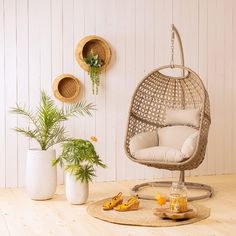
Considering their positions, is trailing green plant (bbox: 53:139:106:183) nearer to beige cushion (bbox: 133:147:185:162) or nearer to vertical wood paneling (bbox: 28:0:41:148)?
beige cushion (bbox: 133:147:185:162)

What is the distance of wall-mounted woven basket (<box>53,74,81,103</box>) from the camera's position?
469cm

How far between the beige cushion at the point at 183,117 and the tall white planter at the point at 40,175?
1224 millimetres

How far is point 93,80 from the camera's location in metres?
4.80

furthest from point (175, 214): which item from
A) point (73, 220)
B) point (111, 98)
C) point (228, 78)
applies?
point (228, 78)

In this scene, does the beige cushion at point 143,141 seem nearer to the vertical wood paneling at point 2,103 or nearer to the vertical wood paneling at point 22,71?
the vertical wood paneling at point 22,71

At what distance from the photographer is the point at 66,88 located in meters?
4.75

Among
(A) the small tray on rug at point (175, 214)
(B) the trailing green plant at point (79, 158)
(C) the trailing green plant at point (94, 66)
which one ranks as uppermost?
(C) the trailing green plant at point (94, 66)

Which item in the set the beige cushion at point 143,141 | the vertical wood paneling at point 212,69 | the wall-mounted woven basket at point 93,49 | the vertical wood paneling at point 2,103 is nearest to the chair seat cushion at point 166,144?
the beige cushion at point 143,141

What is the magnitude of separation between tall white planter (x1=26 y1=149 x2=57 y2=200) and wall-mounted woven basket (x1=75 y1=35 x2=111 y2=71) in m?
1.14

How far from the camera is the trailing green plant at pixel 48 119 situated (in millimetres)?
4133

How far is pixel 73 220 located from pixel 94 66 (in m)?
1.86

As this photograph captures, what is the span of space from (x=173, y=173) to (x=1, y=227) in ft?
8.01

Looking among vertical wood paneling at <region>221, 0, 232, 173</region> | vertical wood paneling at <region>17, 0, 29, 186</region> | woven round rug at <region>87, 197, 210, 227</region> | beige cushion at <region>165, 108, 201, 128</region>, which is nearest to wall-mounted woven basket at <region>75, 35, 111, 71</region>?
vertical wood paneling at <region>17, 0, 29, 186</region>

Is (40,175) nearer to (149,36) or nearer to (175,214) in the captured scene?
(175,214)
